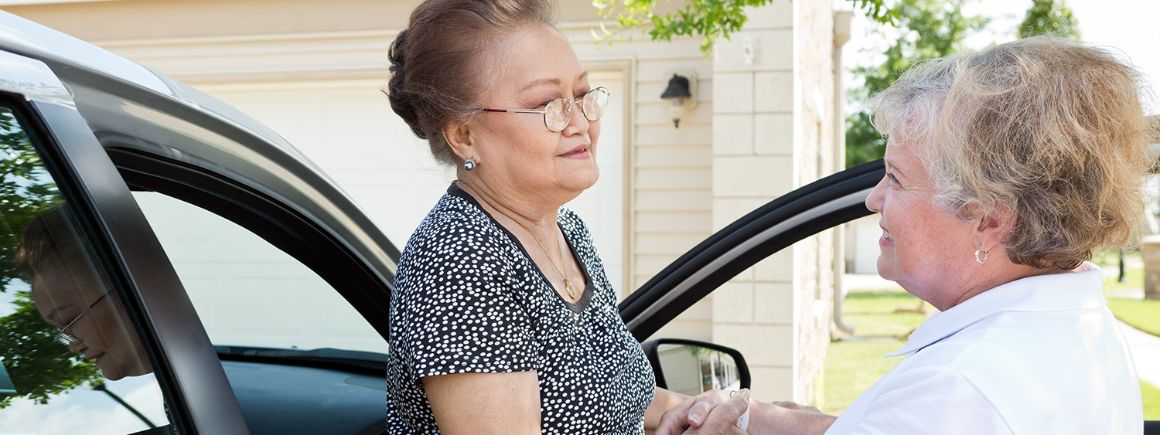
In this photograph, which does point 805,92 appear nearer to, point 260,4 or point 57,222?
point 260,4

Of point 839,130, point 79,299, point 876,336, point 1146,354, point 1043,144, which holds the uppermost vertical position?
point 839,130

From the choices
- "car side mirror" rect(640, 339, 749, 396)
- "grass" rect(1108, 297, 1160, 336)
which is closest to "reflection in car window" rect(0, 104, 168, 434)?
"car side mirror" rect(640, 339, 749, 396)

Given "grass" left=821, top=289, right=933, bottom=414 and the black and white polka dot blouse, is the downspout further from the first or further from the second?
the black and white polka dot blouse

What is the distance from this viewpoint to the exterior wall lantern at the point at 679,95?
7820 millimetres

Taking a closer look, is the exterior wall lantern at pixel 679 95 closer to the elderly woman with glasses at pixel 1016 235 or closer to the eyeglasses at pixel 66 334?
the elderly woman with glasses at pixel 1016 235

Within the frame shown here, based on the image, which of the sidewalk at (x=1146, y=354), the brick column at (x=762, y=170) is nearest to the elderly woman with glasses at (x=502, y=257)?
the brick column at (x=762, y=170)

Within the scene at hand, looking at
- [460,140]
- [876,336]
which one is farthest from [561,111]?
[876,336]

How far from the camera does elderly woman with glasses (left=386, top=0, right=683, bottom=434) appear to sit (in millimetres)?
1672

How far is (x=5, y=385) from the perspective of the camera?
1.29m

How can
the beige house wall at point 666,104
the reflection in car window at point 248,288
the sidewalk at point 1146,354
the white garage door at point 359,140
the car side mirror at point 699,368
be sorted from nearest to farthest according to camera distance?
the reflection in car window at point 248,288 → the car side mirror at point 699,368 → the beige house wall at point 666,104 → the white garage door at point 359,140 → the sidewalk at point 1146,354

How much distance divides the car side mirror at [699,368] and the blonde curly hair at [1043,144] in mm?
1140

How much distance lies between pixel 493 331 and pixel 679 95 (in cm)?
629

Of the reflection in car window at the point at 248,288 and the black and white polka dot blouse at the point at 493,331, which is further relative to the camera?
the reflection in car window at the point at 248,288

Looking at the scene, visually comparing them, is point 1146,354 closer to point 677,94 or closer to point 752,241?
point 677,94
